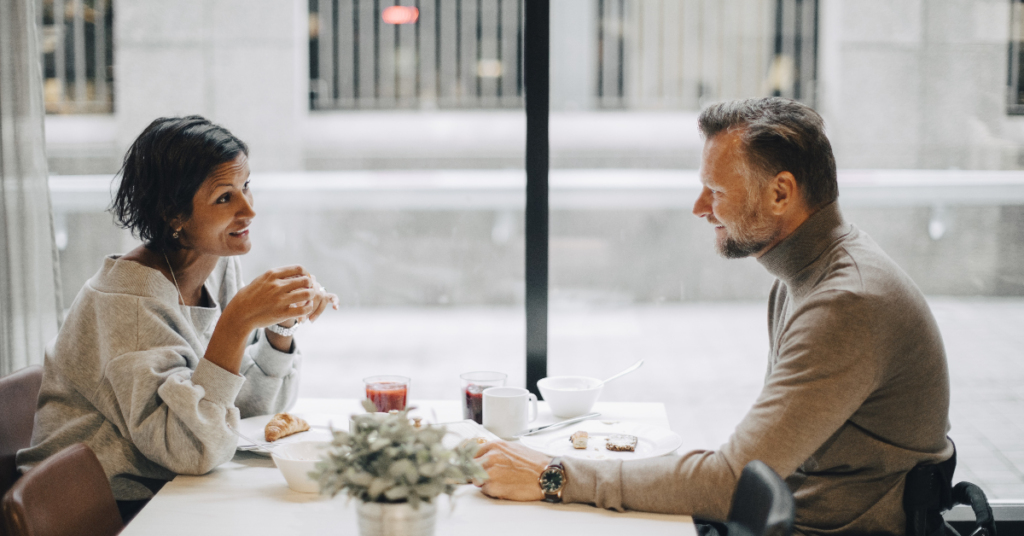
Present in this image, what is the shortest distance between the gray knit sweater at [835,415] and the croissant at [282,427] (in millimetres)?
606

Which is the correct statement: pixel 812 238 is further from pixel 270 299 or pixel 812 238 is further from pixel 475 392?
pixel 270 299

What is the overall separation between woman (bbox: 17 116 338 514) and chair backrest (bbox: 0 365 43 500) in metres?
0.05

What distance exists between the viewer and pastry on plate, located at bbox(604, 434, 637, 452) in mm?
1431

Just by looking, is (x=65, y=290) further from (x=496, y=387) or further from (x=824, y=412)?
(x=824, y=412)

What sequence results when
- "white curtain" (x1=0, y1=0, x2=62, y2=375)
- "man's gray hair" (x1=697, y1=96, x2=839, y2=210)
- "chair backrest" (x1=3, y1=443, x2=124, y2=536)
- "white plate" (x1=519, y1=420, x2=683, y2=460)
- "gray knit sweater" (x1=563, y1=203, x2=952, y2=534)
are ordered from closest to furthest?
"chair backrest" (x1=3, y1=443, x2=124, y2=536) → "gray knit sweater" (x1=563, y1=203, x2=952, y2=534) → "man's gray hair" (x1=697, y1=96, x2=839, y2=210) → "white plate" (x1=519, y1=420, x2=683, y2=460) → "white curtain" (x1=0, y1=0, x2=62, y2=375)

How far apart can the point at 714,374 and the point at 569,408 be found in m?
0.98

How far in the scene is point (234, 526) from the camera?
114 cm

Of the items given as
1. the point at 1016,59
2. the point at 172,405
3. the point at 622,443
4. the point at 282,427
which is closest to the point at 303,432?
the point at 282,427

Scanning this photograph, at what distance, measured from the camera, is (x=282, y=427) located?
58.9 inches

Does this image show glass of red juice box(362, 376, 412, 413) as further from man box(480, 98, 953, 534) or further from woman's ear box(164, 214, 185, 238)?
woman's ear box(164, 214, 185, 238)

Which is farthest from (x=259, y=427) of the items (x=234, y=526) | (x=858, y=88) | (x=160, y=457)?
(x=858, y=88)

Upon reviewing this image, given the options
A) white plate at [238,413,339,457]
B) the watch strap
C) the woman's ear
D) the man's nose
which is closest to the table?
the watch strap

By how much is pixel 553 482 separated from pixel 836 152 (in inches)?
58.5

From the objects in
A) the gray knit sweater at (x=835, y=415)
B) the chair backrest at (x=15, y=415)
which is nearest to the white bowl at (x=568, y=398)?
the gray knit sweater at (x=835, y=415)
